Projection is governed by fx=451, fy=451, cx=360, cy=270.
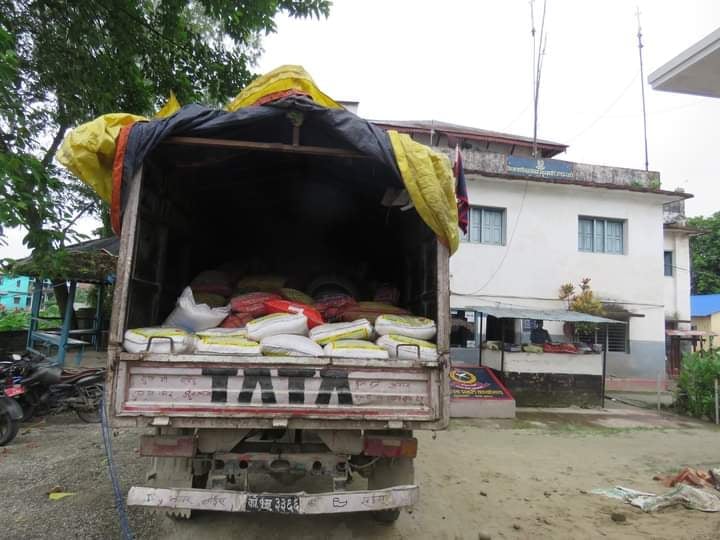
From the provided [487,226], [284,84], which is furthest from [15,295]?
[284,84]

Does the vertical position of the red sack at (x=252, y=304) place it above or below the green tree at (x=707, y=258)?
below

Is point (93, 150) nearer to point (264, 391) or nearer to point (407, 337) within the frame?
point (264, 391)

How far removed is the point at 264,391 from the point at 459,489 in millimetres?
2683

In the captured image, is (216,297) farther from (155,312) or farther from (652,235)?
(652,235)

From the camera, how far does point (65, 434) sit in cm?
551

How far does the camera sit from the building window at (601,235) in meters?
12.2

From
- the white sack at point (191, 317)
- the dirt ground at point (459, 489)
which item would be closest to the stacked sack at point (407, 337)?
the white sack at point (191, 317)

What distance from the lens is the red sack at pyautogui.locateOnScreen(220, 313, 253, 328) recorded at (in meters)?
3.33

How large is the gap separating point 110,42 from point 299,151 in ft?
15.3

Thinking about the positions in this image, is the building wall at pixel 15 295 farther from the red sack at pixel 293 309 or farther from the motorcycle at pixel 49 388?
the red sack at pixel 293 309

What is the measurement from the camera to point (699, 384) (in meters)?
8.55

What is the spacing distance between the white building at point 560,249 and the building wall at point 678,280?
2.43m

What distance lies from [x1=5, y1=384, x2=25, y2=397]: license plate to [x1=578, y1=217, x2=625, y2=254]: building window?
12.2 meters

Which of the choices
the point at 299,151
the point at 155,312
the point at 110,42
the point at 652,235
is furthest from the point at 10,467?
the point at 652,235
